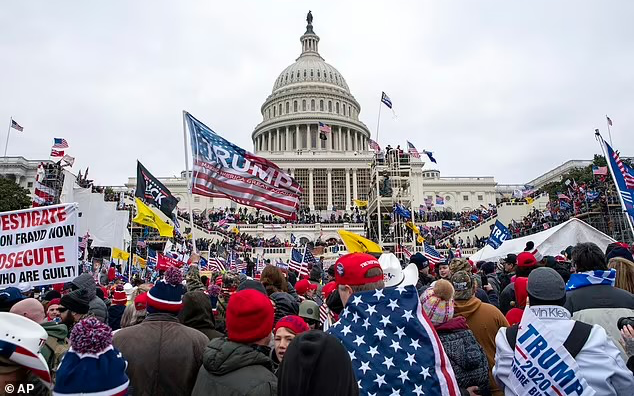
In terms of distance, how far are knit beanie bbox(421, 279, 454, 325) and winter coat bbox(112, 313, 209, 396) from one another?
1.77 meters

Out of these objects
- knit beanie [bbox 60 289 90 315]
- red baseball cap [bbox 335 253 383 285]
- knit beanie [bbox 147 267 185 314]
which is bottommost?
knit beanie [bbox 60 289 90 315]

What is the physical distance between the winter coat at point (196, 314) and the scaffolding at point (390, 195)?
32.6m

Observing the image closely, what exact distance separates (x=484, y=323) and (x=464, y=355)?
75 cm

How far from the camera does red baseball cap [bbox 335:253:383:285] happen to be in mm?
3125

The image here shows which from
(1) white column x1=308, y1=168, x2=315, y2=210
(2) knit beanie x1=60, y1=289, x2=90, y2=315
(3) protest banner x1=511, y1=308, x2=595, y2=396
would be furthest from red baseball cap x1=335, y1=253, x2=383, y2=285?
(1) white column x1=308, y1=168, x2=315, y2=210

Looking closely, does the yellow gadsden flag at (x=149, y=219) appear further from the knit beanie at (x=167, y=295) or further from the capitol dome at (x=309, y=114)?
the capitol dome at (x=309, y=114)

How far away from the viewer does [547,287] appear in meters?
3.12

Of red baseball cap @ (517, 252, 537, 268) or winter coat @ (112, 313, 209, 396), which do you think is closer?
winter coat @ (112, 313, 209, 396)

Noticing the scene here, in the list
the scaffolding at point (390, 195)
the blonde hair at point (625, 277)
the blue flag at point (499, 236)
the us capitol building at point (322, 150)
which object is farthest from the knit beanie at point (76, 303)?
the us capitol building at point (322, 150)

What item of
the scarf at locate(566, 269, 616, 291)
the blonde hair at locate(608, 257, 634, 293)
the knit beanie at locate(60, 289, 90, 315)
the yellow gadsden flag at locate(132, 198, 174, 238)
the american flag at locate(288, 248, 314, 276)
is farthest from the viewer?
the yellow gadsden flag at locate(132, 198, 174, 238)

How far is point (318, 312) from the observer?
4566 mm

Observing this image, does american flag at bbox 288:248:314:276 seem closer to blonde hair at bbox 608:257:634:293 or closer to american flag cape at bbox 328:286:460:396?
blonde hair at bbox 608:257:634:293

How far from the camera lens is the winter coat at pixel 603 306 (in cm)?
364

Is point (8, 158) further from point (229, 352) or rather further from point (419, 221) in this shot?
point (229, 352)
